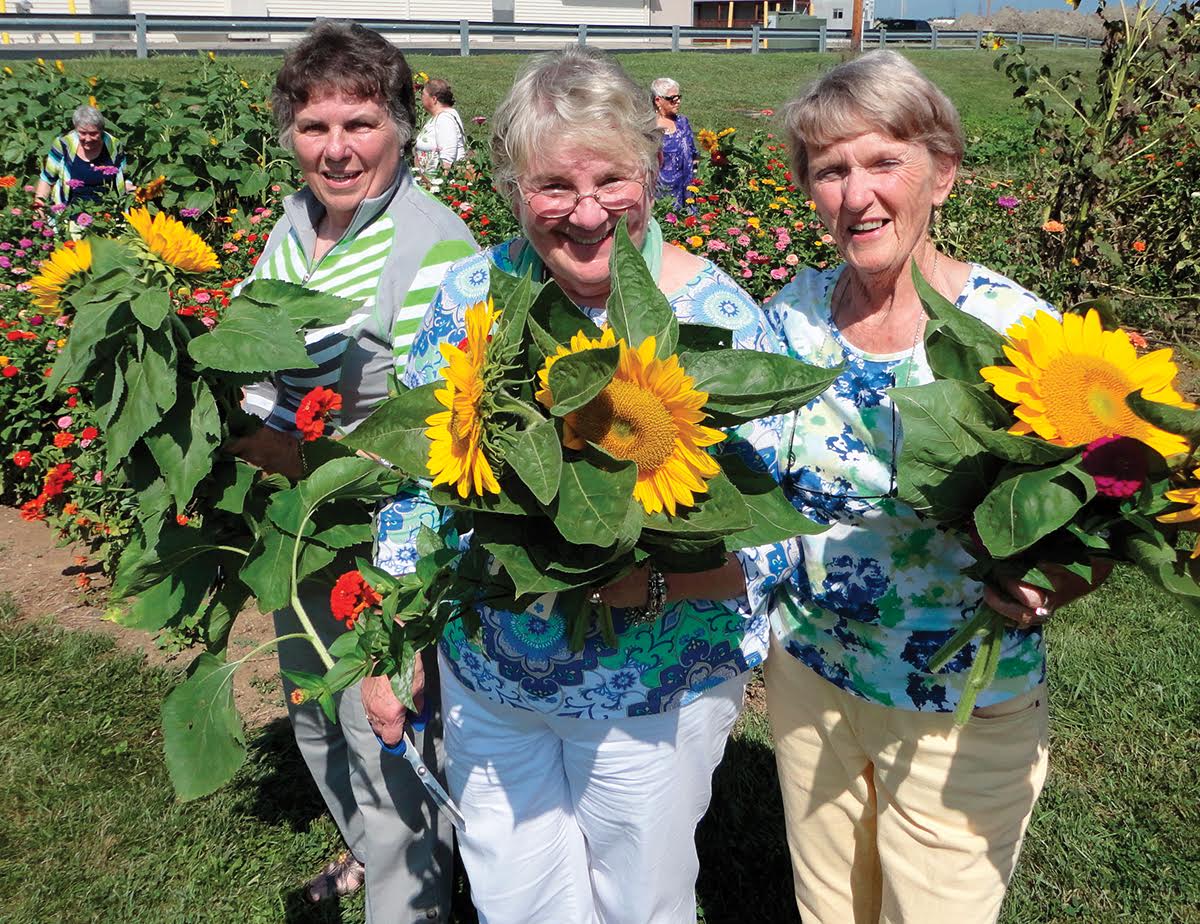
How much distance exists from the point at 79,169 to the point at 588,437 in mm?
7365

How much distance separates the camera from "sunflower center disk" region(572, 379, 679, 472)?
138 cm

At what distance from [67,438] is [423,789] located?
2532 millimetres

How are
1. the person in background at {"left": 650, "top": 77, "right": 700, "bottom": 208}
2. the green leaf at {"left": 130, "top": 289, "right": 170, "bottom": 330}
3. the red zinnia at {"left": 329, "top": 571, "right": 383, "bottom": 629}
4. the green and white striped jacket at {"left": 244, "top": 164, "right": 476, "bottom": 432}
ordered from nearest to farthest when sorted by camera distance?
1. the green leaf at {"left": 130, "top": 289, "right": 170, "bottom": 330}
2. the red zinnia at {"left": 329, "top": 571, "right": 383, "bottom": 629}
3. the green and white striped jacket at {"left": 244, "top": 164, "right": 476, "bottom": 432}
4. the person in background at {"left": 650, "top": 77, "right": 700, "bottom": 208}

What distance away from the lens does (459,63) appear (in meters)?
23.0

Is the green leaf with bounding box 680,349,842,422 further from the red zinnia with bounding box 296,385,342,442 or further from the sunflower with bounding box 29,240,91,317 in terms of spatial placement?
the sunflower with bounding box 29,240,91,317

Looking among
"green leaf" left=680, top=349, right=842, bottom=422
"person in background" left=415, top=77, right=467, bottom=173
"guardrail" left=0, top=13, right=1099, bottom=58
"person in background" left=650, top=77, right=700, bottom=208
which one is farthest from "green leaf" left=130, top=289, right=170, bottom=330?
"guardrail" left=0, top=13, right=1099, bottom=58

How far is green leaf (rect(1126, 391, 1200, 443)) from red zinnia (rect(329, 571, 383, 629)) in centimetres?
121

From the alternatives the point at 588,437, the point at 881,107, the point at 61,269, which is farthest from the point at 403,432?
the point at 881,107

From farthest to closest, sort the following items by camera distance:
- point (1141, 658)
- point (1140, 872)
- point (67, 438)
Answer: point (67, 438)
point (1141, 658)
point (1140, 872)

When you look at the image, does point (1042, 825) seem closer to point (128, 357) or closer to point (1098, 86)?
point (128, 357)

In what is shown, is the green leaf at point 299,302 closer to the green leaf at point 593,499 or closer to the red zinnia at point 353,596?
the red zinnia at point 353,596

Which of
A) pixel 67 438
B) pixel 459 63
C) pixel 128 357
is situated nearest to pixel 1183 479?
pixel 128 357

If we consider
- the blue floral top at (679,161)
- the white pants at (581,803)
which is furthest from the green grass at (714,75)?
the white pants at (581,803)

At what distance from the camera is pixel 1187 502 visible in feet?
4.75
